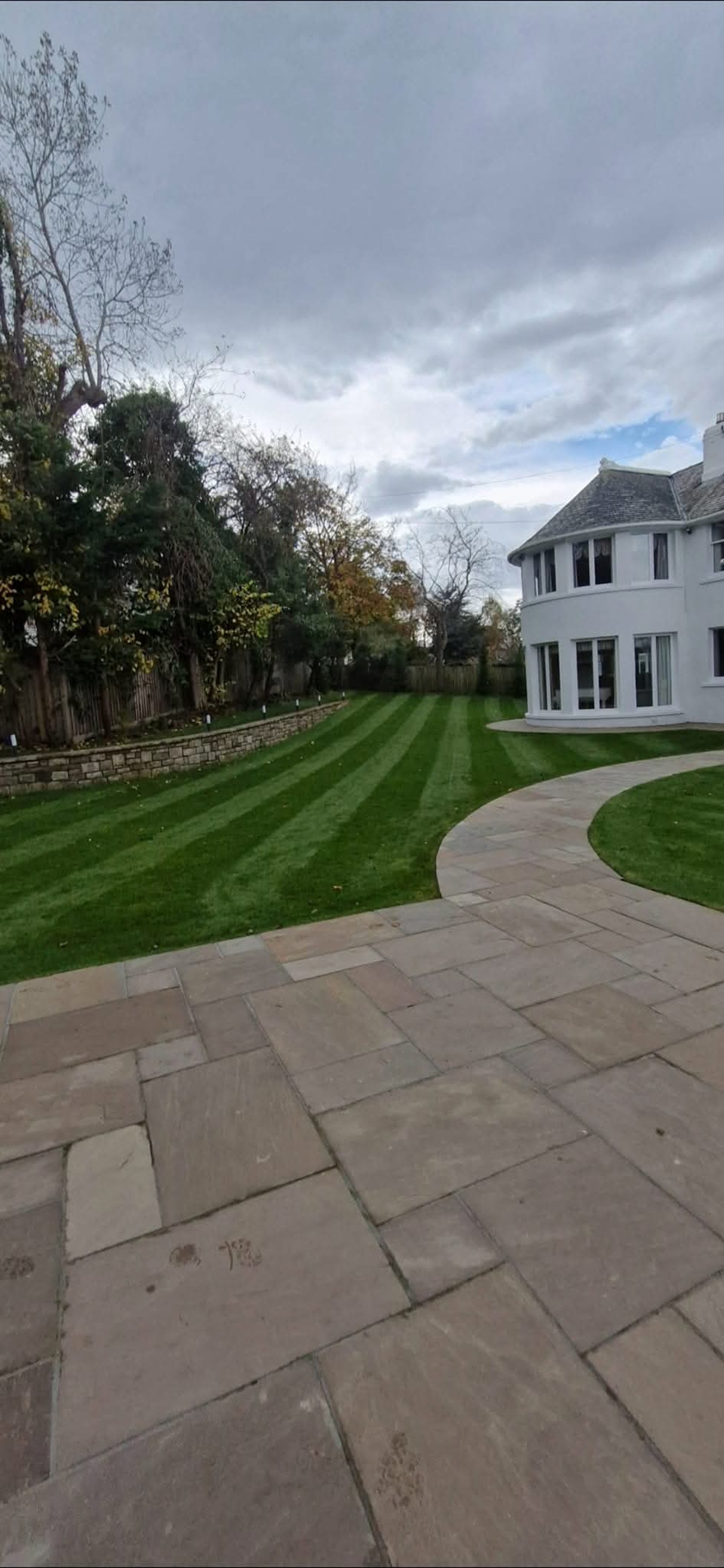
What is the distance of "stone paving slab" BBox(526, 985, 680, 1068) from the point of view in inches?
112

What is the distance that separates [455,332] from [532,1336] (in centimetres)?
1665

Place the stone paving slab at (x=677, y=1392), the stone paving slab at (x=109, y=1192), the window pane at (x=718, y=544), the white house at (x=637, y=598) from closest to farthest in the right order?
the stone paving slab at (x=677, y=1392) < the stone paving slab at (x=109, y=1192) < the window pane at (x=718, y=544) < the white house at (x=637, y=598)

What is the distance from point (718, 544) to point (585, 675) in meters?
3.91

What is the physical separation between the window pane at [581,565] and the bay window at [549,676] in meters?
1.56

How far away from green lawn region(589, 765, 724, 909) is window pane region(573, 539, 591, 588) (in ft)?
26.9

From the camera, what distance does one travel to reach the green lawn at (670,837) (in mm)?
5020

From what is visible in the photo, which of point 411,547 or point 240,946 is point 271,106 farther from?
point 411,547

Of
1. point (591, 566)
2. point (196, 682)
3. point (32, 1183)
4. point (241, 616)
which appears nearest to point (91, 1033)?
point (32, 1183)

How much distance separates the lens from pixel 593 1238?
1.90 meters

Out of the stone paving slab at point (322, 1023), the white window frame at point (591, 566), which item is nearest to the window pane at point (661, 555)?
the white window frame at point (591, 566)

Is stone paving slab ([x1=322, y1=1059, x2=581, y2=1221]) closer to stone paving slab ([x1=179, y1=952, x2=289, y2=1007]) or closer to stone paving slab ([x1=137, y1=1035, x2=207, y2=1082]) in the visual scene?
stone paving slab ([x1=137, y1=1035, x2=207, y2=1082])

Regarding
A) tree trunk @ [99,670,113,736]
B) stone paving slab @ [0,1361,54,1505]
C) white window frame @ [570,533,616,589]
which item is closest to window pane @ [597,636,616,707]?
white window frame @ [570,533,616,589]

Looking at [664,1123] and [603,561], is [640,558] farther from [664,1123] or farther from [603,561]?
[664,1123]

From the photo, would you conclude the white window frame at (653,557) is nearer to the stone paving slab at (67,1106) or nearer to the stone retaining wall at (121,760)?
the stone retaining wall at (121,760)
